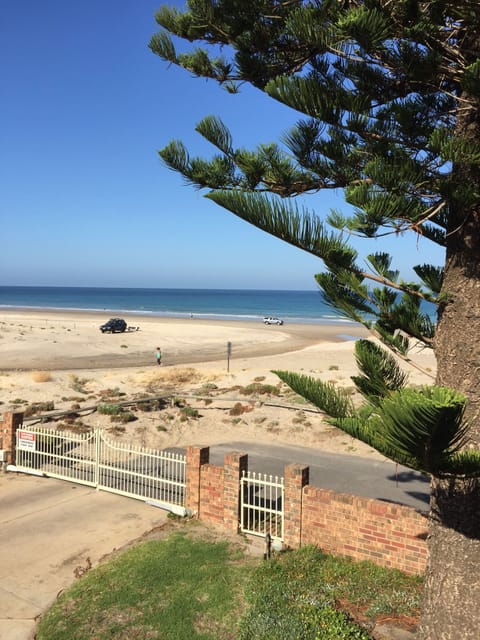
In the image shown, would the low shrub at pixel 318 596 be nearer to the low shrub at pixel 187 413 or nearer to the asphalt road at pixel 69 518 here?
the asphalt road at pixel 69 518

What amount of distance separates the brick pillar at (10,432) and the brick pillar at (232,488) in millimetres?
5944

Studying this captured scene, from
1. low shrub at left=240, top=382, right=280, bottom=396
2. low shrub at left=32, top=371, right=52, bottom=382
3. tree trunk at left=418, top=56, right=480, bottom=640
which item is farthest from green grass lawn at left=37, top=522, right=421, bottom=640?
low shrub at left=32, top=371, right=52, bottom=382

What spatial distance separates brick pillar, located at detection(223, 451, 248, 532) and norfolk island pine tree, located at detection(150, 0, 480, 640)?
3.87 meters

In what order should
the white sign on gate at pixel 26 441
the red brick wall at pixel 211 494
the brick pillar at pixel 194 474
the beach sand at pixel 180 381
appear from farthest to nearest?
the beach sand at pixel 180 381
the white sign on gate at pixel 26 441
the brick pillar at pixel 194 474
the red brick wall at pixel 211 494

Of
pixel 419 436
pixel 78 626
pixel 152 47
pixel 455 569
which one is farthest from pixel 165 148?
pixel 78 626

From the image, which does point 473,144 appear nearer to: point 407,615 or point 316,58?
point 316,58

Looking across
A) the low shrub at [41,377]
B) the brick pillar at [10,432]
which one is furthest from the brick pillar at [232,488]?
the low shrub at [41,377]

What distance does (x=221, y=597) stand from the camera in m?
6.48

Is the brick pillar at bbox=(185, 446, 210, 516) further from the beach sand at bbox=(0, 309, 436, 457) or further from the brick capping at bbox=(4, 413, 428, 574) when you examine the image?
the beach sand at bbox=(0, 309, 436, 457)

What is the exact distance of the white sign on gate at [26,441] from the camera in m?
11.8

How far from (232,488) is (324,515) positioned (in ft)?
5.40

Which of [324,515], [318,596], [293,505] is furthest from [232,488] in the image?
[318,596]

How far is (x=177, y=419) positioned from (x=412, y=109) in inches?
549

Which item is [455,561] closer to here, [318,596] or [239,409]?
[318,596]
